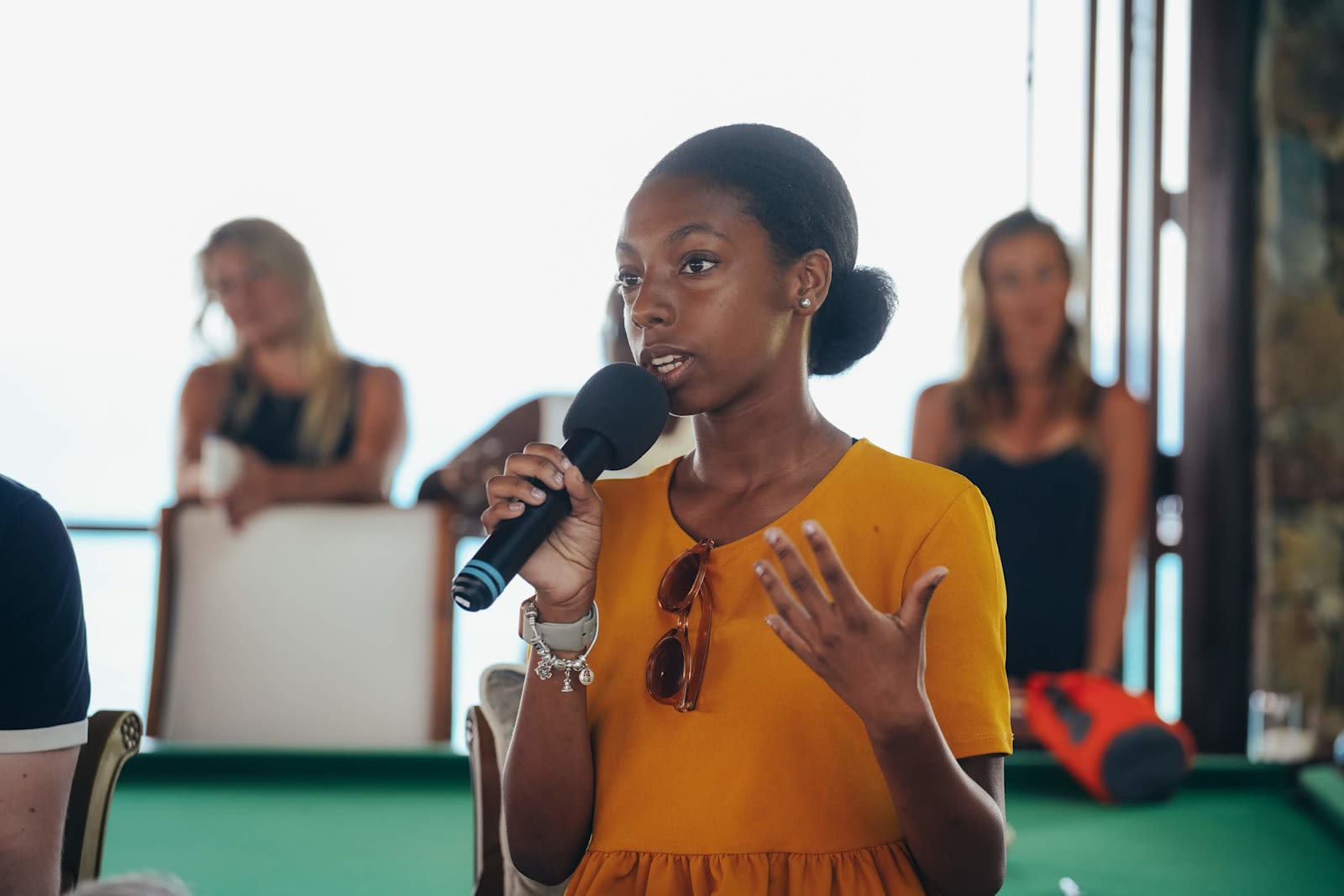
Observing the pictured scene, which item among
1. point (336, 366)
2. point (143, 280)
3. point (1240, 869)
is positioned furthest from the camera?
point (143, 280)

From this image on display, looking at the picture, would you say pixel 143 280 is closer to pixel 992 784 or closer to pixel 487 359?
pixel 487 359

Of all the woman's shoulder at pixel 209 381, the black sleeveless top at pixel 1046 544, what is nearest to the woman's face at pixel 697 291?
the black sleeveless top at pixel 1046 544

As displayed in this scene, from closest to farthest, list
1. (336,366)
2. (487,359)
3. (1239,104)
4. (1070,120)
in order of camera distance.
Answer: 1. (336,366)
2. (1239,104)
3. (1070,120)
4. (487,359)

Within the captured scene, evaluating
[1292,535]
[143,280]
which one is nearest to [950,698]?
[1292,535]

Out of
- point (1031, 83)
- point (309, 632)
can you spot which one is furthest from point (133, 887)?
point (1031, 83)

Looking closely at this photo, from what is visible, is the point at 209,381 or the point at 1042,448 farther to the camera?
the point at 209,381

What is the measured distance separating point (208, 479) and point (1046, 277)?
82.6 inches

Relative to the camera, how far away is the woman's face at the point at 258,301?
319 centimetres

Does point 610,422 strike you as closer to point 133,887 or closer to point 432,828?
point 133,887

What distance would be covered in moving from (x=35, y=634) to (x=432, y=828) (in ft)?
3.48

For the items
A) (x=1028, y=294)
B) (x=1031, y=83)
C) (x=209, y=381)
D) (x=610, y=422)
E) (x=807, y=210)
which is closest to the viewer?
(x=610, y=422)

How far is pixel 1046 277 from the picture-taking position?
3.11m

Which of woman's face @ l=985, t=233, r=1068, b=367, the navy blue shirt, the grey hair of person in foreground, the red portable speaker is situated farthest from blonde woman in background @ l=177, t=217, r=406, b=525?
the grey hair of person in foreground

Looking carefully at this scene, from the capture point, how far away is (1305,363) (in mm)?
3359
